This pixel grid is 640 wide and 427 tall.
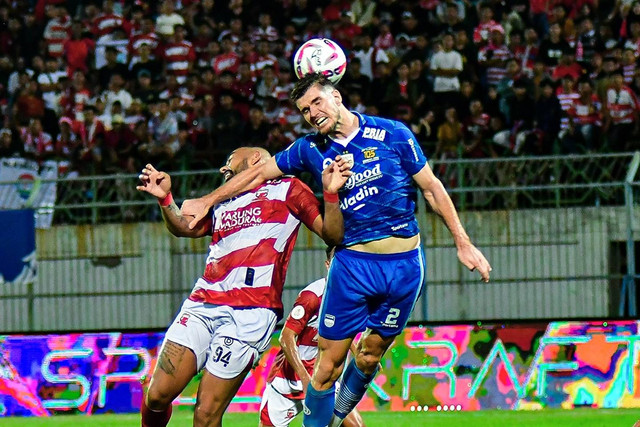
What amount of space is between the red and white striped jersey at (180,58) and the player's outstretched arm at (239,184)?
9.33 metres

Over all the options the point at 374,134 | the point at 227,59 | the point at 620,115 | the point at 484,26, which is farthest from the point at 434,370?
the point at 227,59

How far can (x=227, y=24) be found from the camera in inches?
667

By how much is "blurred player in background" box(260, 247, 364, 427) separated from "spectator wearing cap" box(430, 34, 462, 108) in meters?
6.95

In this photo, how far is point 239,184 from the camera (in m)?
7.18

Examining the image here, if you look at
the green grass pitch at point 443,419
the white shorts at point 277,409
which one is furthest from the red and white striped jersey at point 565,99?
the white shorts at point 277,409

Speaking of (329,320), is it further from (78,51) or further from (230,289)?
(78,51)

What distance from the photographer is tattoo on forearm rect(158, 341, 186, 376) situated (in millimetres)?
7000

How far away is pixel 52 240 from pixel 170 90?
3.64 m

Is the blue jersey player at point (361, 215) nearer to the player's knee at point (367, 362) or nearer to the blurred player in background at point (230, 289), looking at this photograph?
the player's knee at point (367, 362)

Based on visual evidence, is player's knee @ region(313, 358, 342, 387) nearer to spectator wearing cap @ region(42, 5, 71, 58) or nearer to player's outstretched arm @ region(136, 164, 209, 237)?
player's outstretched arm @ region(136, 164, 209, 237)

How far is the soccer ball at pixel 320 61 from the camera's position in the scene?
7.12 meters

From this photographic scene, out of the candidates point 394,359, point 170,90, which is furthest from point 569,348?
point 170,90

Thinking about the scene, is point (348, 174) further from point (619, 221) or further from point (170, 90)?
point (170, 90)

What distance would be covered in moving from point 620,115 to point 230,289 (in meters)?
7.92
